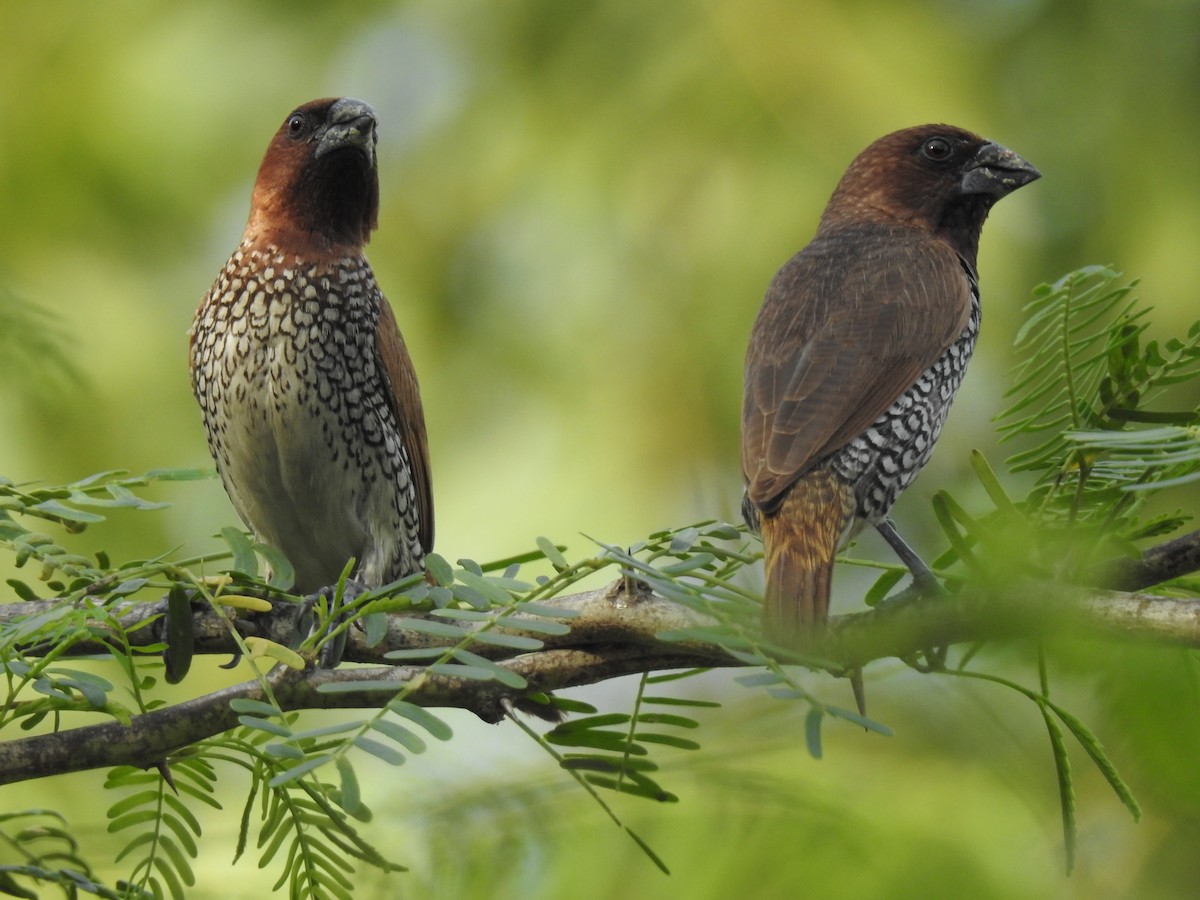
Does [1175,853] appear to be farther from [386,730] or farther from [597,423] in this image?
[597,423]

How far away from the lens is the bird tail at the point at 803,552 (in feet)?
5.87

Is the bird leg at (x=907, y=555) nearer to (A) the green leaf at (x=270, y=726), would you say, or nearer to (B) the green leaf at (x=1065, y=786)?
(B) the green leaf at (x=1065, y=786)

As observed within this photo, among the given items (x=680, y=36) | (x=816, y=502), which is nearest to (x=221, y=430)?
(x=816, y=502)

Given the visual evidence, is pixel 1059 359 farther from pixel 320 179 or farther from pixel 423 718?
pixel 320 179

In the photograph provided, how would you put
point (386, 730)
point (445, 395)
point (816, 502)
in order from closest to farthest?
point (386, 730), point (816, 502), point (445, 395)

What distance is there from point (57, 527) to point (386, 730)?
3.49 meters

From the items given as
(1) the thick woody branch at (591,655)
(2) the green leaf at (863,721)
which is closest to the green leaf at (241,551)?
(1) the thick woody branch at (591,655)

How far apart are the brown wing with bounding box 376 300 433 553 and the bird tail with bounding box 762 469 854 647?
146 cm

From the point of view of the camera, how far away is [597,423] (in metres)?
5.13

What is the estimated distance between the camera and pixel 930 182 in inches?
148

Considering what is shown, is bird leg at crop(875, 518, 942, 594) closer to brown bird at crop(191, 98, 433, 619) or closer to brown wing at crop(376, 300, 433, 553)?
brown bird at crop(191, 98, 433, 619)

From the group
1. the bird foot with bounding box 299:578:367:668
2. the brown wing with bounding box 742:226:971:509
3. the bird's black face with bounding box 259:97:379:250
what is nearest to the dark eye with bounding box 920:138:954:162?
the brown wing with bounding box 742:226:971:509

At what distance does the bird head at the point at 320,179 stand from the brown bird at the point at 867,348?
1.28m

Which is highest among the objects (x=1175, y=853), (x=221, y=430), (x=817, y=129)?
(x=817, y=129)
